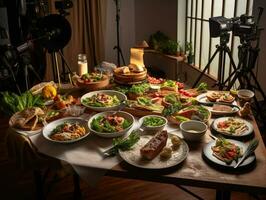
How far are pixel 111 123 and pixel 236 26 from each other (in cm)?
160

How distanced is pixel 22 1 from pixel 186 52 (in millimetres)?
2262

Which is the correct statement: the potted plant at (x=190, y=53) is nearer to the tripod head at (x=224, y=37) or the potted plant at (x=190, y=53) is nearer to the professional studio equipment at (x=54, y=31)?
the tripod head at (x=224, y=37)

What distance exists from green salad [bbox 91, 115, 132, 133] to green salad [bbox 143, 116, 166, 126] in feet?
0.27

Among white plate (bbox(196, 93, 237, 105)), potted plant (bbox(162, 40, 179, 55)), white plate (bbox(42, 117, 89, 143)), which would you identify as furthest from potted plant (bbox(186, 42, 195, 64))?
white plate (bbox(42, 117, 89, 143))

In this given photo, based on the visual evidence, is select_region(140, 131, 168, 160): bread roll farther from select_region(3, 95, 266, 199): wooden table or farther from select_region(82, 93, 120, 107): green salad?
select_region(82, 93, 120, 107): green salad

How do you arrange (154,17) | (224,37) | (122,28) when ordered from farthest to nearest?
(122,28)
(154,17)
(224,37)

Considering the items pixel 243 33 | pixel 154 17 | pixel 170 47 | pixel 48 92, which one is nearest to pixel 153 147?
pixel 48 92

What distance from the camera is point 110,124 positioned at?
4.65ft

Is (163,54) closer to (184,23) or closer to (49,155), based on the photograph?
(184,23)

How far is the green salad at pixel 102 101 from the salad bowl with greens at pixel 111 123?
132 millimetres

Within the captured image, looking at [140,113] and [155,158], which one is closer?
[155,158]

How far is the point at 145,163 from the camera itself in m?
1.17

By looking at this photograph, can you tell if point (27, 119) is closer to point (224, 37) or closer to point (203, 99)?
point (203, 99)

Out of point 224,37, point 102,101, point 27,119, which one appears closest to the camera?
point 27,119
